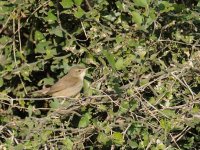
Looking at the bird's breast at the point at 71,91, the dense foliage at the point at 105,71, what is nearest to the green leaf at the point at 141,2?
the dense foliage at the point at 105,71

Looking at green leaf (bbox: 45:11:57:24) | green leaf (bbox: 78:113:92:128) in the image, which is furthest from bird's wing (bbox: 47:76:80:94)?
green leaf (bbox: 78:113:92:128)

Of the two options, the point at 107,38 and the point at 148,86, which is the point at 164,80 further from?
the point at 107,38

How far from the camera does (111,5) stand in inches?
291

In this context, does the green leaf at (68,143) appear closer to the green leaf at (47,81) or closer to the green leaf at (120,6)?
the green leaf at (120,6)

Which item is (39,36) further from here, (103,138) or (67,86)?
(103,138)

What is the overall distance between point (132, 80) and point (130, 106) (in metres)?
0.52

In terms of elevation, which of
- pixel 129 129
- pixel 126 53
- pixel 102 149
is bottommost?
pixel 102 149

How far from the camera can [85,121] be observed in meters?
6.31

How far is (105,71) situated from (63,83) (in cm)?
129

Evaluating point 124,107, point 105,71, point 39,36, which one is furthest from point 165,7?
point 39,36

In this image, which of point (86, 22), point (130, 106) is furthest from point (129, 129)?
point (86, 22)

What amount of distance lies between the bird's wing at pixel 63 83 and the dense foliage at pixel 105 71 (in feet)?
0.29

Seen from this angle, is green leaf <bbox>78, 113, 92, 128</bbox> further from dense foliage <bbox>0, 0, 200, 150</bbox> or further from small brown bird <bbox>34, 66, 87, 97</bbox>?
small brown bird <bbox>34, 66, 87, 97</bbox>

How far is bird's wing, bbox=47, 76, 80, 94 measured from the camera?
7.47m
